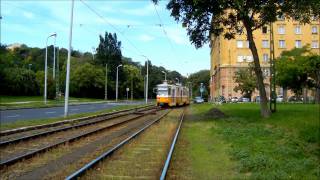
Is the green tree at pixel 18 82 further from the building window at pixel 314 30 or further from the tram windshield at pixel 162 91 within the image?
the building window at pixel 314 30

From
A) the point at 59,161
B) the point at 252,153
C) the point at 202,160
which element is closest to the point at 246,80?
the point at 252,153

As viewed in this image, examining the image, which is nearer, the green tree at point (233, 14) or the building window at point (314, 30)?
the green tree at point (233, 14)

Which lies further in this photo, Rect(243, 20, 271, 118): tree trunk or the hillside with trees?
the hillside with trees

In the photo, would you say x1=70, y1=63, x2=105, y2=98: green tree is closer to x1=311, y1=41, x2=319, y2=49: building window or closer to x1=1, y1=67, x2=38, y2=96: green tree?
x1=1, y1=67, x2=38, y2=96: green tree

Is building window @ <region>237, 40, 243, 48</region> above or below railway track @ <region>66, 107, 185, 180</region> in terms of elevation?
above

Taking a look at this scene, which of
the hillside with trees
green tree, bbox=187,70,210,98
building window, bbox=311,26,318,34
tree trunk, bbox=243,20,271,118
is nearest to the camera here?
tree trunk, bbox=243,20,271,118

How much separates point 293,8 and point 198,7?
16.4ft

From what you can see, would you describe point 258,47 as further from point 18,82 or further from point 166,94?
point 166,94

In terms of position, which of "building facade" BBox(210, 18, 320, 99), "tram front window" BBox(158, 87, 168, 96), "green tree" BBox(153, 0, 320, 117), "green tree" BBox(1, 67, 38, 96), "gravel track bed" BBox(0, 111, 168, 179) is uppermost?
"building facade" BBox(210, 18, 320, 99)

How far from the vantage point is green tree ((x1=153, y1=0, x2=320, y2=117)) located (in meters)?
26.6

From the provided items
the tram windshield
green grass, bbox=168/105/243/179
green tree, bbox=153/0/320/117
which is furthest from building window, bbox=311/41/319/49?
green grass, bbox=168/105/243/179

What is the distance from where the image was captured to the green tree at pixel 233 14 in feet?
87.1

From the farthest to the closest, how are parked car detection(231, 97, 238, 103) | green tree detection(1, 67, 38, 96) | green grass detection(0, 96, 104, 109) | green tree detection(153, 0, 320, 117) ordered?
1. parked car detection(231, 97, 238, 103)
2. green tree detection(1, 67, 38, 96)
3. green grass detection(0, 96, 104, 109)
4. green tree detection(153, 0, 320, 117)

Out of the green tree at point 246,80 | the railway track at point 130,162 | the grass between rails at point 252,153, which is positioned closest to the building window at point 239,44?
the green tree at point 246,80
